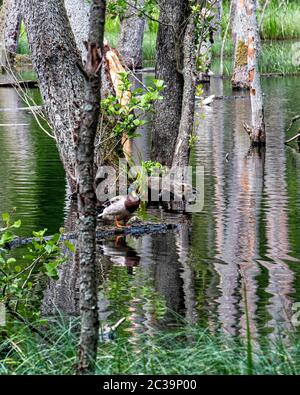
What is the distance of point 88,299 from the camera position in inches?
240

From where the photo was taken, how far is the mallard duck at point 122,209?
40.4ft

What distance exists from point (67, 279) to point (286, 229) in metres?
3.07

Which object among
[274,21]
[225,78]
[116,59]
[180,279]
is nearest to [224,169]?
[116,59]

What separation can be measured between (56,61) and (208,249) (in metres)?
3.58

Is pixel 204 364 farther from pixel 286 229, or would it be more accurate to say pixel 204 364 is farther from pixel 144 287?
pixel 286 229

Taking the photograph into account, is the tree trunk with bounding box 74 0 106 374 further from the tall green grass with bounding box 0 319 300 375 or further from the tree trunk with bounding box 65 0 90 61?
the tree trunk with bounding box 65 0 90 61

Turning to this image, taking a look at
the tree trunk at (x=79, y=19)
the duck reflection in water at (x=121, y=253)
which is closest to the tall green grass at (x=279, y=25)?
the tree trunk at (x=79, y=19)

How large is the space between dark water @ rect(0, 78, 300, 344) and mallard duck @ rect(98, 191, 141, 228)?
38 cm

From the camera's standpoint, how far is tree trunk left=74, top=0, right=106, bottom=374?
19.9 feet
